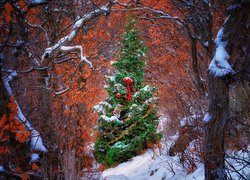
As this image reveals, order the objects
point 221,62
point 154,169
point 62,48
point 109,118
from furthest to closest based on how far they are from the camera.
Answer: point 109,118
point 154,169
point 62,48
point 221,62

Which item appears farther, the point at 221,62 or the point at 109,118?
the point at 109,118

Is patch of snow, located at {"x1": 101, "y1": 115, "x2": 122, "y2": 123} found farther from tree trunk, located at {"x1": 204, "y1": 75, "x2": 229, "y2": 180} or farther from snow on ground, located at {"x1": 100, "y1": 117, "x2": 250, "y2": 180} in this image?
tree trunk, located at {"x1": 204, "y1": 75, "x2": 229, "y2": 180}

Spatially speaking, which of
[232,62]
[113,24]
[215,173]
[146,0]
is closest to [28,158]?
[215,173]

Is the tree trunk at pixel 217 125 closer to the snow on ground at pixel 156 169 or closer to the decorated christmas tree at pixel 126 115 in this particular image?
the snow on ground at pixel 156 169

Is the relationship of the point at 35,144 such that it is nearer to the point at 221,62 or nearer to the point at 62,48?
the point at 62,48

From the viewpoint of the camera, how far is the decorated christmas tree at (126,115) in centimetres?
1041

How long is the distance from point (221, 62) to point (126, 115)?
6.80 m

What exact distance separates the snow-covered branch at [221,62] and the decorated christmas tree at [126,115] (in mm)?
6123

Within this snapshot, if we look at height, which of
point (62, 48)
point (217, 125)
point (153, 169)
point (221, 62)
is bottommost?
point (153, 169)

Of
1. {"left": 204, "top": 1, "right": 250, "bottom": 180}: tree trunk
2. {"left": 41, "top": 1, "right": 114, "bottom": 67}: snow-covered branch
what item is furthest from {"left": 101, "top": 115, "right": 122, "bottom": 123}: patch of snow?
{"left": 204, "top": 1, "right": 250, "bottom": 180}: tree trunk

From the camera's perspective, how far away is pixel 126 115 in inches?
420

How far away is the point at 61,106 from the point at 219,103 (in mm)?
4043

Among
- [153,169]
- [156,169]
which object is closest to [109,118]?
[153,169]

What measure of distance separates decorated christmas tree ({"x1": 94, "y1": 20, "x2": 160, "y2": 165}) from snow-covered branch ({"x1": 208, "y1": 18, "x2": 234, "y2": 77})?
6.12m
